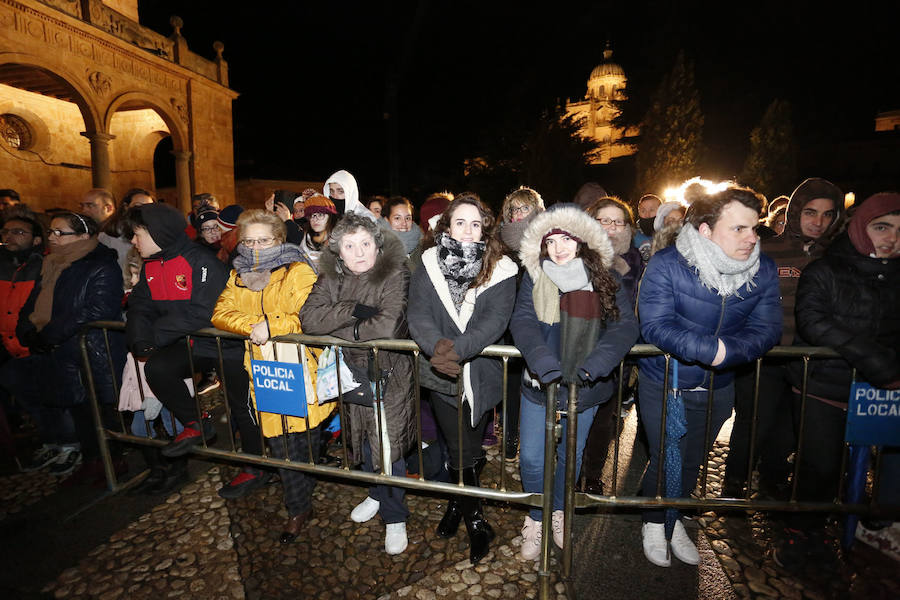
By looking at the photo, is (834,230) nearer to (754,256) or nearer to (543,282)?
(754,256)

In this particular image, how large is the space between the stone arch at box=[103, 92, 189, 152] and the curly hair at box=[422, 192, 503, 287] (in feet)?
55.2

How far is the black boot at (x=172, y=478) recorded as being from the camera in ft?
12.0

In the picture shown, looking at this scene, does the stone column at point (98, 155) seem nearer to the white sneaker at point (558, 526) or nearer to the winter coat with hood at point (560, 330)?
the winter coat with hood at point (560, 330)

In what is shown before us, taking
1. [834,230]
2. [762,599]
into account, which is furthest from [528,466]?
[834,230]

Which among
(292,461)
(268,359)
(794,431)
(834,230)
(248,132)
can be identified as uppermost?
(248,132)

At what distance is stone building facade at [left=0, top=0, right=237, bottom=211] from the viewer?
41.8ft

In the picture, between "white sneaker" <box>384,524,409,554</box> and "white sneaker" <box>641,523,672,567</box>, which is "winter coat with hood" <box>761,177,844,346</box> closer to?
"white sneaker" <box>641,523,672,567</box>

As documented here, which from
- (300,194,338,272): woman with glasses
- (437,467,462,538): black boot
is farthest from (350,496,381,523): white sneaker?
(300,194,338,272): woman with glasses

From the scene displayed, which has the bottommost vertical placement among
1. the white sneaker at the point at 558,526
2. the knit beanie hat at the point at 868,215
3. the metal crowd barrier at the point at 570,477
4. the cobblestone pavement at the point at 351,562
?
the cobblestone pavement at the point at 351,562

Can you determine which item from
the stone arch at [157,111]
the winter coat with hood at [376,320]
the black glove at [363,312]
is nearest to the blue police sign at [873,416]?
the winter coat with hood at [376,320]

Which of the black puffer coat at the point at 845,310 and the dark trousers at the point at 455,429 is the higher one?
the black puffer coat at the point at 845,310

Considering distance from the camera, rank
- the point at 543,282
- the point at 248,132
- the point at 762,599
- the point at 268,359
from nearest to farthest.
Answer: the point at 762,599
the point at 543,282
the point at 268,359
the point at 248,132

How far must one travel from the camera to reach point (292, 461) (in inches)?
122

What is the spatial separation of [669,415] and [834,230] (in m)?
2.17
